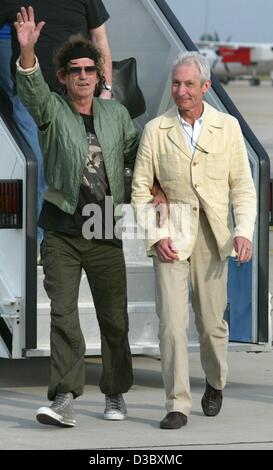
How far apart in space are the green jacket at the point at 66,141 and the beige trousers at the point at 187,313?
43 cm

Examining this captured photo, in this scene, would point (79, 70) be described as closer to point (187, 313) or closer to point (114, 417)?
point (187, 313)

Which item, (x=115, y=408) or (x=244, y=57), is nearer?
(x=115, y=408)

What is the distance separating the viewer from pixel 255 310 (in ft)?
25.0

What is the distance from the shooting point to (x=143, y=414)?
22.9ft

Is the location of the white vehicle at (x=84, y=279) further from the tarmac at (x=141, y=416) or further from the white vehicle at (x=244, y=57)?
the white vehicle at (x=244, y=57)

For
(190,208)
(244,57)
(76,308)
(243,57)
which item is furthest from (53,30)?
(243,57)

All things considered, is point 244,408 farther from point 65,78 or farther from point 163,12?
point 163,12

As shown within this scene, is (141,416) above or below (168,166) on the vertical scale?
below

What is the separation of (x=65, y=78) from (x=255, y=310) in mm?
1741

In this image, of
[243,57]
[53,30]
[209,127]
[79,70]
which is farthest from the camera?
[243,57]

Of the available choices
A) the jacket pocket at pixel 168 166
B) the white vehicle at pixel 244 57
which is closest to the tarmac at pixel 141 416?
the jacket pocket at pixel 168 166

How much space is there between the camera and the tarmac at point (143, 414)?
6.23 m

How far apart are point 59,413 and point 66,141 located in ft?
4.02
